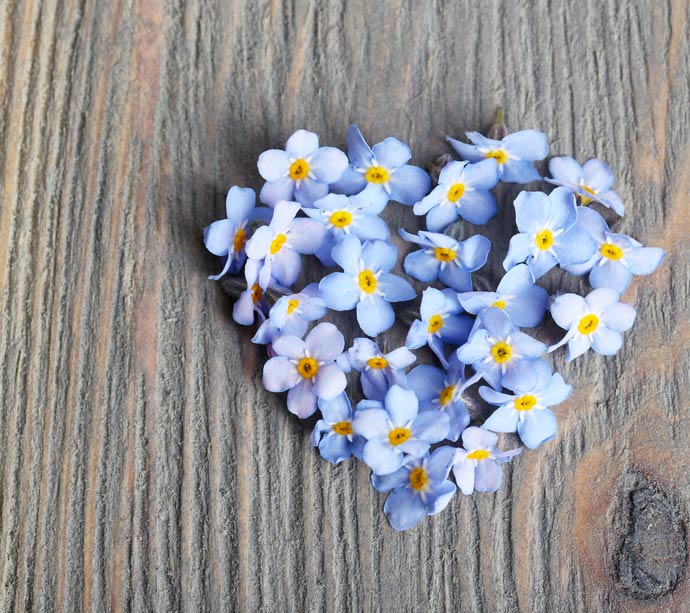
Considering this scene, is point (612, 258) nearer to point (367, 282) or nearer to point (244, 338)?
point (367, 282)

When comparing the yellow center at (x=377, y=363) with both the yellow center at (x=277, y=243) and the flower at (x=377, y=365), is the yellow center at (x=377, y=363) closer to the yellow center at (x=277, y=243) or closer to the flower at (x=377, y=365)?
the flower at (x=377, y=365)

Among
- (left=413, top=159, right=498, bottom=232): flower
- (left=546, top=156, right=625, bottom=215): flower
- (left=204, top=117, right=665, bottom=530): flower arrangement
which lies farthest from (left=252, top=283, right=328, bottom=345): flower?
(left=546, top=156, right=625, bottom=215): flower

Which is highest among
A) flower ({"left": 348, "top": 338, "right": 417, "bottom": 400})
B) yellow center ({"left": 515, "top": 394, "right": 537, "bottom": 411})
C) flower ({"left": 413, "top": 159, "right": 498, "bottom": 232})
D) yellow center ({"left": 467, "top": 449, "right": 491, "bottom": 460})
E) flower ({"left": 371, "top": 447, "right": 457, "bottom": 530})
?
flower ({"left": 413, "top": 159, "right": 498, "bottom": 232})

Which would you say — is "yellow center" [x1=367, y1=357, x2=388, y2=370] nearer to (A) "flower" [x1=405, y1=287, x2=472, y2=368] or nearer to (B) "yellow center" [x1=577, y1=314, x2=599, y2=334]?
(A) "flower" [x1=405, y1=287, x2=472, y2=368]

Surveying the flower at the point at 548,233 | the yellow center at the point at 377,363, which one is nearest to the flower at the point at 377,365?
the yellow center at the point at 377,363

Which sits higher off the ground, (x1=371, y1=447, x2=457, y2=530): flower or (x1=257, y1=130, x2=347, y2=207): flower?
(x1=257, y1=130, x2=347, y2=207): flower
